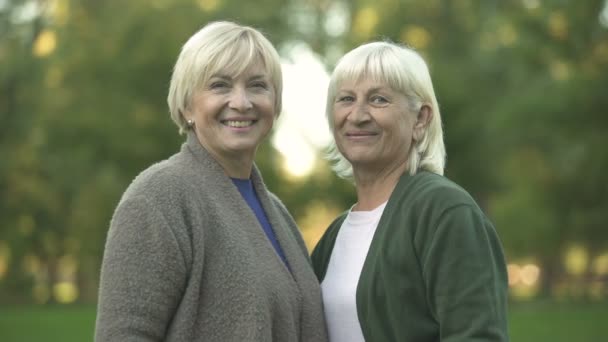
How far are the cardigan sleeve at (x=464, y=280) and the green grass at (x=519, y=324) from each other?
402 inches

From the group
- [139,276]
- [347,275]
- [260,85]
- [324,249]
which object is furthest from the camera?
[324,249]

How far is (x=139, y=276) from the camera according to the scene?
3.04 meters

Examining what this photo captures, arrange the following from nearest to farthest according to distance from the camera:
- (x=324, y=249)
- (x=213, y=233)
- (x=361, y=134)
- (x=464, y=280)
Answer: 1. (x=464, y=280)
2. (x=213, y=233)
3. (x=361, y=134)
4. (x=324, y=249)

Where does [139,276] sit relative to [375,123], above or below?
below

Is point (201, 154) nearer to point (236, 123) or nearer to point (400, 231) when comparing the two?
point (236, 123)

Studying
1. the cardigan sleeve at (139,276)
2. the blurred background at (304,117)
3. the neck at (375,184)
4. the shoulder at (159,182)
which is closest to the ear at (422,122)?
the neck at (375,184)

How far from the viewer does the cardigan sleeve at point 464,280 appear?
315 cm

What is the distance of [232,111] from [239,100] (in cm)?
6

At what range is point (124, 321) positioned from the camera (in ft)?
9.84

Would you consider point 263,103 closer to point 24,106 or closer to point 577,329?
point 577,329

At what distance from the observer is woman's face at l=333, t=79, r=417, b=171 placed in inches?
148

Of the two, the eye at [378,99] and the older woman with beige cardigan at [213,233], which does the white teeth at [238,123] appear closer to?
the older woman with beige cardigan at [213,233]

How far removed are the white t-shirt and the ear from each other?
0.34m

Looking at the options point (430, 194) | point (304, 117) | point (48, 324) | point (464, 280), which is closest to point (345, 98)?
point (430, 194)
